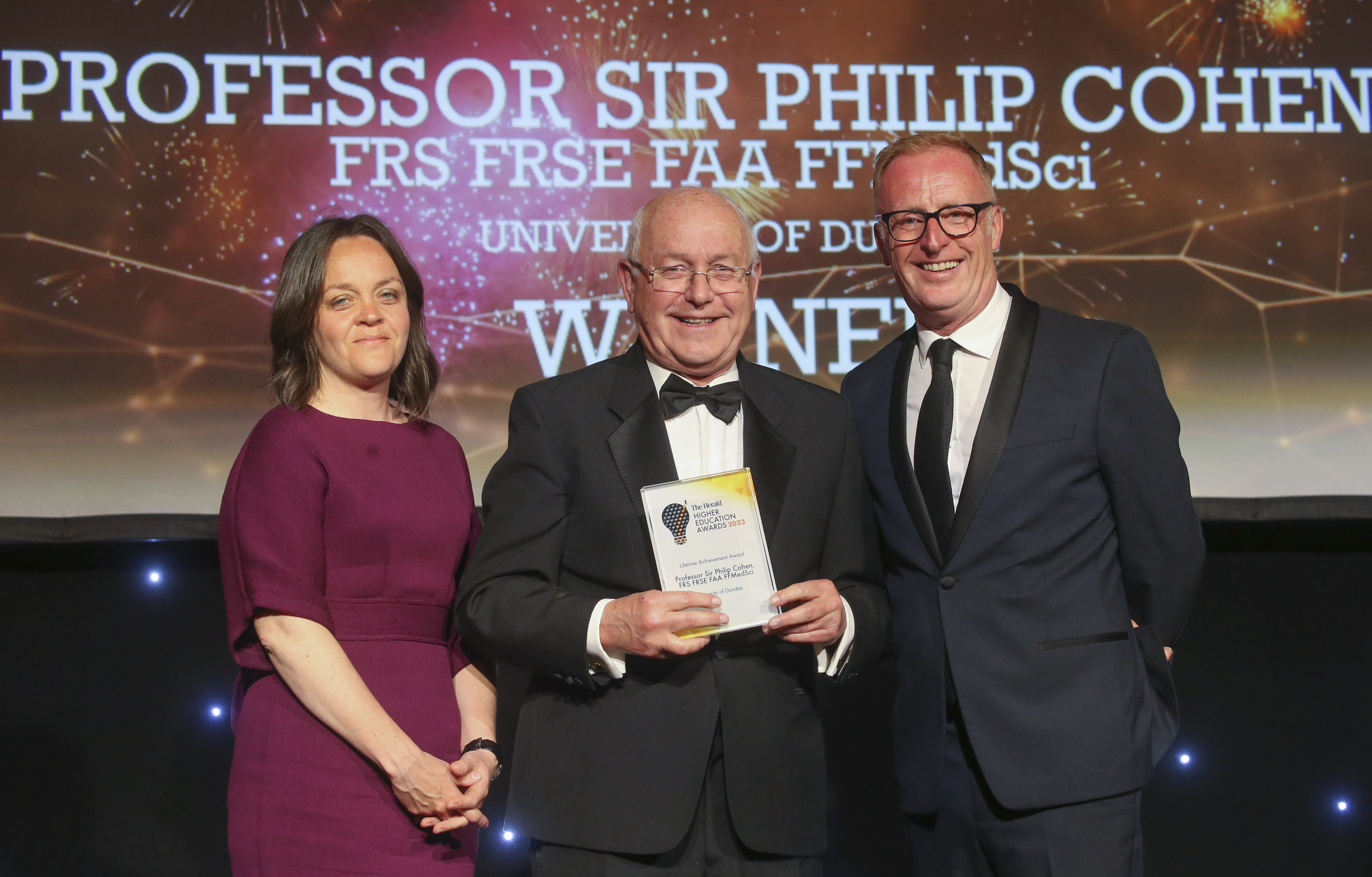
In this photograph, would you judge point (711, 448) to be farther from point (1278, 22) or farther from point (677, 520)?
point (1278, 22)

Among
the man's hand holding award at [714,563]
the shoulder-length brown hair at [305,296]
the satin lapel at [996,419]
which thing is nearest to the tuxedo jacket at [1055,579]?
the satin lapel at [996,419]

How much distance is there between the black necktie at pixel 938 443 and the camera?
2062 millimetres

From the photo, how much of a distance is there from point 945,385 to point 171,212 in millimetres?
2437

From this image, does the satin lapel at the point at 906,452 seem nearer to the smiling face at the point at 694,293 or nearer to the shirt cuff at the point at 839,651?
the shirt cuff at the point at 839,651

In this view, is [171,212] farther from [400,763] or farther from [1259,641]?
[1259,641]

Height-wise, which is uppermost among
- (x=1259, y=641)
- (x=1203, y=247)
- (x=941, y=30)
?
(x=941, y=30)

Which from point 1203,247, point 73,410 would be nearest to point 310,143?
point 73,410

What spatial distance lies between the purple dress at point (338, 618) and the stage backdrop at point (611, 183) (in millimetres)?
1324

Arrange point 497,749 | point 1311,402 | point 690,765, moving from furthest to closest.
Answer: point 1311,402 → point 497,749 → point 690,765

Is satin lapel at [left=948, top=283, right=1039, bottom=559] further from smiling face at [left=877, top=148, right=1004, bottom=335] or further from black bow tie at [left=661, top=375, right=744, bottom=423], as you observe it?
black bow tie at [left=661, top=375, right=744, bottom=423]

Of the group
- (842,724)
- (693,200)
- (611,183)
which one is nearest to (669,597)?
(693,200)

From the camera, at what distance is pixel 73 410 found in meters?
3.29

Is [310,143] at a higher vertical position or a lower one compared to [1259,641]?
higher

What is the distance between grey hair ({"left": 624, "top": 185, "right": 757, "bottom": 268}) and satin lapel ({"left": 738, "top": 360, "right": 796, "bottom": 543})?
9.9 inches
